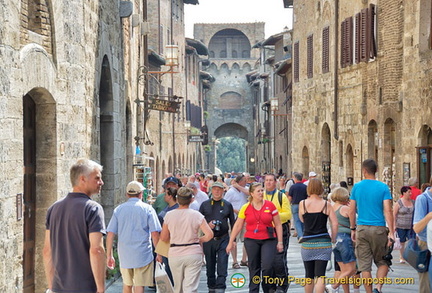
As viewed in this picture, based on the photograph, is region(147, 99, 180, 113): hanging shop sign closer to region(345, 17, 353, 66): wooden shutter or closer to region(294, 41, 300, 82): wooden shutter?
region(345, 17, 353, 66): wooden shutter

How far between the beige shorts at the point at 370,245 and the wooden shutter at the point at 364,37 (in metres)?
12.9

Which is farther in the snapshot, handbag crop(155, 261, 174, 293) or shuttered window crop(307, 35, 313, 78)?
shuttered window crop(307, 35, 313, 78)

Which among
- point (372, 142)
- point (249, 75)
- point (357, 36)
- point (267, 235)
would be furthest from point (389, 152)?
point (249, 75)

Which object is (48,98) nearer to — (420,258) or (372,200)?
(372,200)

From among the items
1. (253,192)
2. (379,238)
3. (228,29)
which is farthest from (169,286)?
(228,29)

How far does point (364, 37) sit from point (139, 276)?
14933mm

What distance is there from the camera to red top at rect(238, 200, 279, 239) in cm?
1003

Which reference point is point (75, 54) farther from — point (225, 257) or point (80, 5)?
point (225, 257)

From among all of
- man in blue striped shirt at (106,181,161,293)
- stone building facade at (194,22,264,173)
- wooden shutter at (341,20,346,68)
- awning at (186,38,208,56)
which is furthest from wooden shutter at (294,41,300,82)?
stone building facade at (194,22,264,173)

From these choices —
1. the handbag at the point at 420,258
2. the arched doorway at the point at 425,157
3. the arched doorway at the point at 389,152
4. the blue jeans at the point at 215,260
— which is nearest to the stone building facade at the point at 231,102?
the arched doorway at the point at 389,152

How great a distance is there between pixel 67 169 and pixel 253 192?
2469mm

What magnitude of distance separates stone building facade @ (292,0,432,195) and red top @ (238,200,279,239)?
25.4 feet

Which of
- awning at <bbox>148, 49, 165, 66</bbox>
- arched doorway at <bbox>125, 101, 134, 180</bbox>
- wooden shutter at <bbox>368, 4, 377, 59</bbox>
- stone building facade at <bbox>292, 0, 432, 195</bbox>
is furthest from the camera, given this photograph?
awning at <bbox>148, 49, 165, 66</bbox>

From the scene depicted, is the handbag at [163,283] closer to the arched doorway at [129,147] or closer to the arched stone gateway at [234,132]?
the arched doorway at [129,147]
